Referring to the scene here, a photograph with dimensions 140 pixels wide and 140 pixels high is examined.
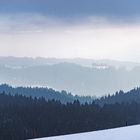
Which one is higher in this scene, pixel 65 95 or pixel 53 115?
pixel 65 95

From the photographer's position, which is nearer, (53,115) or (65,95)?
(65,95)

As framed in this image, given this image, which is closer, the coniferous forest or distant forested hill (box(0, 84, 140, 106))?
the coniferous forest

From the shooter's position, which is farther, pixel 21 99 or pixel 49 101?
pixel 49 101

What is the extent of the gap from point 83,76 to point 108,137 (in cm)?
3642

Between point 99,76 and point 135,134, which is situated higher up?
point 99,76

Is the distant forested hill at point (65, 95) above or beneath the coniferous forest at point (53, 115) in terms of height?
above

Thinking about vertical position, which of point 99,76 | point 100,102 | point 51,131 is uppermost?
point 99,76

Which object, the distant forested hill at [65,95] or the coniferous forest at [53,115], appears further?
the distant forested hill at [65,95]

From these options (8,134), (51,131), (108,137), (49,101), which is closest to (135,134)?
(108,137)

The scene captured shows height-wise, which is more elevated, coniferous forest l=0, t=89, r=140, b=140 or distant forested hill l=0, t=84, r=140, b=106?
distant forested hill l=0, t=84, r=140, b=106

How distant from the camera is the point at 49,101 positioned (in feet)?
107

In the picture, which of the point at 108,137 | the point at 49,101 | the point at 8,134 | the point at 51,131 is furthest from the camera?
the point at 49,101

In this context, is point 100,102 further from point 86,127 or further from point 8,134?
point 8,134

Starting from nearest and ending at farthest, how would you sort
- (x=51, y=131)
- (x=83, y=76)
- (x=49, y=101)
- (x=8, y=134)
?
(x=8, y=134), (x=51, y=131), (x=49, y=101), (x=83, y=76)
